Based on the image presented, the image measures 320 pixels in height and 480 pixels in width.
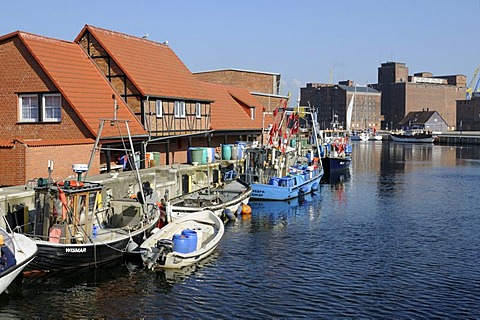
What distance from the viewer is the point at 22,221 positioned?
2677cm

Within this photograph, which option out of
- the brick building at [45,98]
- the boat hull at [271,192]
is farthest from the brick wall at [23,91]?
the boat hull at [271,192]

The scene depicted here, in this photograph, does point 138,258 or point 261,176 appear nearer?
point 138,258

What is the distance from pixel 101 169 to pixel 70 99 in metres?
4.84

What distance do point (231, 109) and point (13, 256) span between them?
4402 centimetres

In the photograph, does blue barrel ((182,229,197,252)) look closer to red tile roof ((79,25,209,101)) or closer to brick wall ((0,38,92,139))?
brick wall ((0,38,92,139))

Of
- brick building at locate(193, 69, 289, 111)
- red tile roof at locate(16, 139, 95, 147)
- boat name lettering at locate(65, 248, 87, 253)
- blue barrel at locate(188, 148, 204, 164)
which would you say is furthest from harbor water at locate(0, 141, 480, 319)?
brick building at locate(193, 69, 289, 111)

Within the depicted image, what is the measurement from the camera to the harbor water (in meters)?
21.9

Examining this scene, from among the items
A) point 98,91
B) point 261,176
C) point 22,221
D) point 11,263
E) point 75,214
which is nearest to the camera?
point 11,263

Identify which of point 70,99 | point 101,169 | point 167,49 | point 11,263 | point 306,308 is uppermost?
point 167,49

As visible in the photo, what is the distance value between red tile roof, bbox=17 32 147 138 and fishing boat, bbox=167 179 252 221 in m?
6.16

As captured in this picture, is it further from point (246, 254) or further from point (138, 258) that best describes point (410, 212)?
point (138, 258)

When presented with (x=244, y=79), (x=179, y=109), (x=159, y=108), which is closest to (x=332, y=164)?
(x=244, y=79)

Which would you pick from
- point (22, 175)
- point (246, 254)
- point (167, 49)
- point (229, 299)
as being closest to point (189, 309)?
point (229, 299)

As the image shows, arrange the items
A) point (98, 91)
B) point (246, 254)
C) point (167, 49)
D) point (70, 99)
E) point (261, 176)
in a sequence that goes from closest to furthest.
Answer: point (246, 254), point (70, 99), point (98, 91), point (261, 176), point (167, 49)
